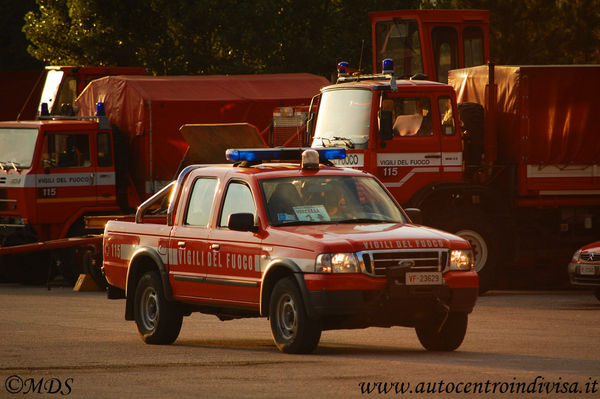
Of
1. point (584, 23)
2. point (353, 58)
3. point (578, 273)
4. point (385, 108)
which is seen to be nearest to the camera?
point (578, 273)

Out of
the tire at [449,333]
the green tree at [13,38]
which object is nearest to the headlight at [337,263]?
the tire at [449,333]

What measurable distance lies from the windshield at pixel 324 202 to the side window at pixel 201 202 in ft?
2.54

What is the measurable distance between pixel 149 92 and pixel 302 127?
3.53 m

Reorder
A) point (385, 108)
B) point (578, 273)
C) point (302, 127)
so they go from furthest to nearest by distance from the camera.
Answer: point (302, 127), point (385, 108), point (578, 273)

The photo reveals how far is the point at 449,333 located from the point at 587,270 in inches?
248

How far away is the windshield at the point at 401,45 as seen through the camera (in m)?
26.6

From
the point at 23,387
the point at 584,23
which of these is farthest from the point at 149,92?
the point at 584,23

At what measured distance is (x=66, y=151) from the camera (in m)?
25.4

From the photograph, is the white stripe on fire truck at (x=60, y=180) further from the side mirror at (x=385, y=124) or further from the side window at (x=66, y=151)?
the side mirror at (x=385, y=124)

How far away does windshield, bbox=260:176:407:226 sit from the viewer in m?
13.6

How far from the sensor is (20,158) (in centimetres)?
2523

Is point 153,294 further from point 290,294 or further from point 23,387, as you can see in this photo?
point 23,387

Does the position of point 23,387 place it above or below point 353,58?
below

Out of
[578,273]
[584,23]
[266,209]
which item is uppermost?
[584,23]
